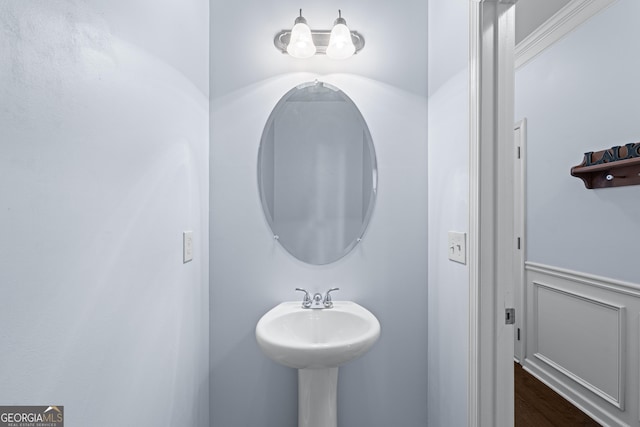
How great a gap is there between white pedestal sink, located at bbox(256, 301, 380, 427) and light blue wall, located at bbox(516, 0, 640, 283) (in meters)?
1.62

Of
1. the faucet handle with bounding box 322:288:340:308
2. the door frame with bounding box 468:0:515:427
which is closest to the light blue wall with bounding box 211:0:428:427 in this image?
the faucet handle with bounding box 322:288:340:308

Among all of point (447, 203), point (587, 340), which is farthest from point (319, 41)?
point (587, 340)

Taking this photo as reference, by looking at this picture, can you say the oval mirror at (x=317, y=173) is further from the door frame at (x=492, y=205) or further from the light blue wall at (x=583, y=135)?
the light blue wall at (x=583, y=135)

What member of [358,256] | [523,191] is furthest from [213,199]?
[523,191]

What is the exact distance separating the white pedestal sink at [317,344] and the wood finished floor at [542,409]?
55.6 inches

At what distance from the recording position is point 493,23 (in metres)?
0.97

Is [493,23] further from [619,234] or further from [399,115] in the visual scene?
[619,234]

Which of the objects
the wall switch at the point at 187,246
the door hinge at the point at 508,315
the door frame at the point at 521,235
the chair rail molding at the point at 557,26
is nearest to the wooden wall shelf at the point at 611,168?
the door frame at the point at 521,235

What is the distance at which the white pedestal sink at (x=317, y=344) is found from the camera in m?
0.99

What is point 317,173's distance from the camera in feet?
4.68

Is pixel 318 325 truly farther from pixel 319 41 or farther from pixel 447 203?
pixel 319 41

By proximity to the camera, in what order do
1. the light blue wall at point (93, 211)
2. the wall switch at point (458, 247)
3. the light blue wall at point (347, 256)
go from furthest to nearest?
the light blue wall at point (347, 256), the wall switch at point (458, 247), the light blue wall at point (93, 211)

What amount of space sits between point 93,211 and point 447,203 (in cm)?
120

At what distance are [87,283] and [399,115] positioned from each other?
1.35 meters
